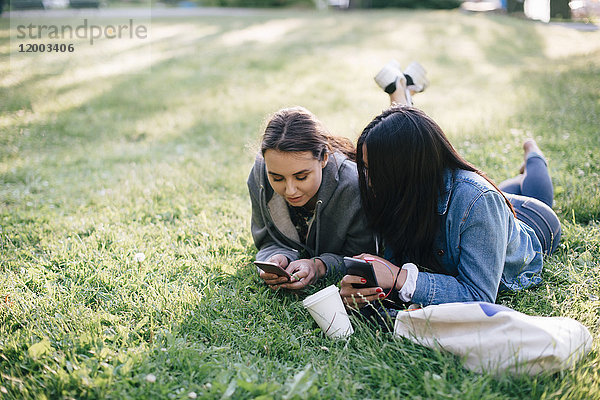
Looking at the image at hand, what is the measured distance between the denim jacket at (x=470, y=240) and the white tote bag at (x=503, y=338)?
0.23 meters

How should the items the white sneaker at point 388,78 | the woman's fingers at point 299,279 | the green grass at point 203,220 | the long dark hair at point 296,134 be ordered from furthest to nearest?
the white sneaker at point 388,78, the woman's fingers at point 299,279, the long dark hair at point 296,134, the green grass at point 203,220

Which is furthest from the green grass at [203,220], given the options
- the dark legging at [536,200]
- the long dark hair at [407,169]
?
the long dark hair at [407,169]

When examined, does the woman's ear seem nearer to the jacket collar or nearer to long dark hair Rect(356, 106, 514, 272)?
long dark hair Rect(356, 106, 514, 272)

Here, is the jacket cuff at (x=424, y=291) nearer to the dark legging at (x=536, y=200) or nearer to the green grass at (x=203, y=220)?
the green grass at (x=203, y=220)

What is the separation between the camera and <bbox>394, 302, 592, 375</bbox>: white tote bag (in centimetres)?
208

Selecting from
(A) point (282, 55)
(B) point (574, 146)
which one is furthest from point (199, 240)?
(A) point (282, 55)

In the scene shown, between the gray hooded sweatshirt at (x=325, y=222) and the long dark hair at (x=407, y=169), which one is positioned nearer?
the long dark hair at (x=407, y=169)

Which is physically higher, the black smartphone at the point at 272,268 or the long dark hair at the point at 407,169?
Result: the long dark hair at the point at 407,169

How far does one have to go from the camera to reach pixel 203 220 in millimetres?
3977

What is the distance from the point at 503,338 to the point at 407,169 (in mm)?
928

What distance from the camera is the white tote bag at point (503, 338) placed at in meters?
2.08

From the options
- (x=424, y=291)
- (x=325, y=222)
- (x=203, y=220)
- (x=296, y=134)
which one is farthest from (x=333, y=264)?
(x=203, y=220)

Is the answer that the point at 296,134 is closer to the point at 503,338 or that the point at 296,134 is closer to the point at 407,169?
the point at 407,169

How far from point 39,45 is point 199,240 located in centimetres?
1037
